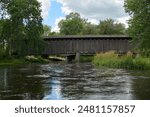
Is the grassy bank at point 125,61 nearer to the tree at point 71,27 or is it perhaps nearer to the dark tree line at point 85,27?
the dark tree line at point 85,27

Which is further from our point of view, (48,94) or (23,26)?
(23,26)

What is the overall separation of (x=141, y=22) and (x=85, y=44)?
33105mm

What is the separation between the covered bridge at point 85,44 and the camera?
69.8 metres

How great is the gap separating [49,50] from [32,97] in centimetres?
5635

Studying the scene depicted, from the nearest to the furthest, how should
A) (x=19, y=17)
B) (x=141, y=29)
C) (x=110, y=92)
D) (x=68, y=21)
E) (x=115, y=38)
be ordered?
(x=110, y=92)
(x=141, y=29)
(x=19, y=17)
(x=115, y=38)
(x=68, y=21)

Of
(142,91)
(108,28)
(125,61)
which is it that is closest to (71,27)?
(108,28)

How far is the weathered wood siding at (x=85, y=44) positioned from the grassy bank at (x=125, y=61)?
90.1 ft

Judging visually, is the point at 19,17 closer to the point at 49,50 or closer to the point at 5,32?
the point at 5,32

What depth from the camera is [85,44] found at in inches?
2773

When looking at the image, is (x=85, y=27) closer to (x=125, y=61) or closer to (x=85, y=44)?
(x=85, y=44)

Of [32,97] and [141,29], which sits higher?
[141,29]

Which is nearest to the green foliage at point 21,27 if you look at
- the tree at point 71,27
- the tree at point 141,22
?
the tree at point 141,22

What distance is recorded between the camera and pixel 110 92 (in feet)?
53.4

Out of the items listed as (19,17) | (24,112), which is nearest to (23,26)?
(19,17)
